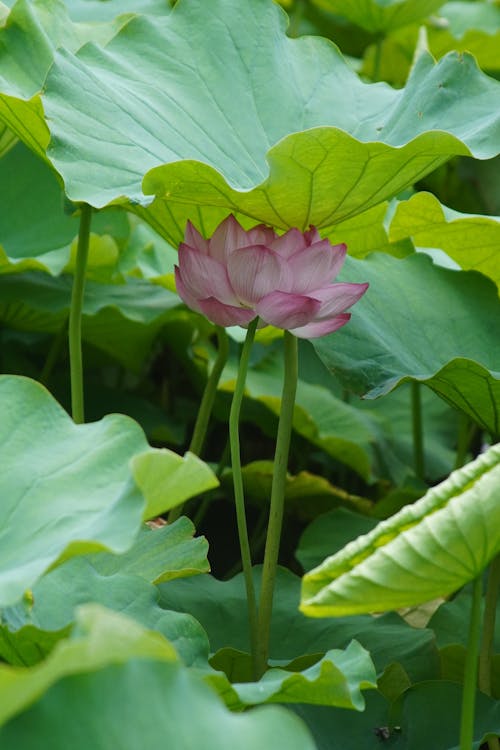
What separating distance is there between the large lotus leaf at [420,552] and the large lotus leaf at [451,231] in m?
0.50

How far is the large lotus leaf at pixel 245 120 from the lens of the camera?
1.07 meters

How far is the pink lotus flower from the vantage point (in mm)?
1083

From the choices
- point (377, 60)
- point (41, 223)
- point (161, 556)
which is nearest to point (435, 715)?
point (161, 556)

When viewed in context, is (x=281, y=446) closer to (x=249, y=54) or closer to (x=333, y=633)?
(x=333, y=633)

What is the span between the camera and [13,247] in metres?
1.75

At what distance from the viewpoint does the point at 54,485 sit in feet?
2.99

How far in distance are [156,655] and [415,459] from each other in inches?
55.7

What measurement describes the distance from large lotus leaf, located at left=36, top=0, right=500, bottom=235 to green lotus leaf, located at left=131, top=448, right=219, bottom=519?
0.32 m

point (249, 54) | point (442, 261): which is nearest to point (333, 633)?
point (442, 261)

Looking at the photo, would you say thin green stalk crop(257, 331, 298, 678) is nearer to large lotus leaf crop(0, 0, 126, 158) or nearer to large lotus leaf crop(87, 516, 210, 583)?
large lotus leaf crop(87, 516, 210, 583)

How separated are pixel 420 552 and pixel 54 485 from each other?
29 cm

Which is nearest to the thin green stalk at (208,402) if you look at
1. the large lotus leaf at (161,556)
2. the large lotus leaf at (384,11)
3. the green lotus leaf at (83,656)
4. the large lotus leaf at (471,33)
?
the large lotus leaf at (161,556)

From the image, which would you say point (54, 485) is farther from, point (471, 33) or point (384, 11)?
point (471, 33)

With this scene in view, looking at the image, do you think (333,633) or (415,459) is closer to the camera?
(333,633)
